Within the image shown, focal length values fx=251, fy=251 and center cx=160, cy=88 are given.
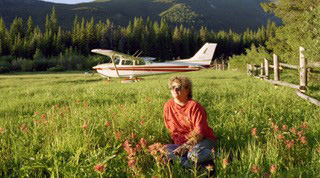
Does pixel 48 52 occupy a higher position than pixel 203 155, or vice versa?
pixel 48 52

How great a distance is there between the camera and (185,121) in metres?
3.43

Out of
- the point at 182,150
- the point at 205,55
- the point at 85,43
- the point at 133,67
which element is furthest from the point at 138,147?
the point at 85,43

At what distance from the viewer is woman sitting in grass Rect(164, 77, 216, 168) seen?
3045 mm

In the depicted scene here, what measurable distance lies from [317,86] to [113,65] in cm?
1384

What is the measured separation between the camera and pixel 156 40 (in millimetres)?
94188

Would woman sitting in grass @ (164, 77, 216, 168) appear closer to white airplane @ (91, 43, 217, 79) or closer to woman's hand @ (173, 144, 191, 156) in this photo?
woman's hand @ (173, 144, 191, 156)

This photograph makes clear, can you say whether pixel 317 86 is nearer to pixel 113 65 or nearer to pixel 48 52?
pixel 113 65

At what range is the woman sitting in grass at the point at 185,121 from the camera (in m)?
3.04

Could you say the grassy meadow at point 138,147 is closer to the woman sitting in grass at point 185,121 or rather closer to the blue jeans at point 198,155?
the blue jeans at point 198,155

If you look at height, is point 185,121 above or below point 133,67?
below

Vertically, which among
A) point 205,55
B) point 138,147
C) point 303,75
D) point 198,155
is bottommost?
point 198,155

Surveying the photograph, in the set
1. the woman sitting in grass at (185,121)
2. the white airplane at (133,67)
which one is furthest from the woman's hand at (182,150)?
the white airplane at (133,67)

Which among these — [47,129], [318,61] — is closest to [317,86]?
[318,61]

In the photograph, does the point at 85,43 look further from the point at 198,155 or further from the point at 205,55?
the point at 198,155
